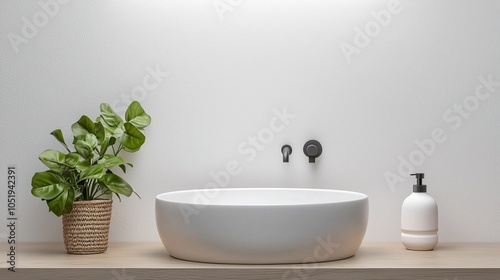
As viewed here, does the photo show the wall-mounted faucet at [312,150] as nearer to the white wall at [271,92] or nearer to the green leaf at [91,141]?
the white wall at [271,92]

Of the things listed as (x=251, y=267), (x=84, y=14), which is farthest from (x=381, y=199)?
(x=84, y=14)

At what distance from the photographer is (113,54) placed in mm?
2127

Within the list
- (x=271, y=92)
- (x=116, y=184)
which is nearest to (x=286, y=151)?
(x=271, y=92)

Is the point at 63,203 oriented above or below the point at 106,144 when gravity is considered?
below

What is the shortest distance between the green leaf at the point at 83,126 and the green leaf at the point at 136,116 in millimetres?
115

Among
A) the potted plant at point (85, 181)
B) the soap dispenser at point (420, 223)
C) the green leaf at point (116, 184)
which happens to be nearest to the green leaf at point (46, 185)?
the potted plant at point (85, 181)

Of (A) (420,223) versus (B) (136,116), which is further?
(B) (136,116)

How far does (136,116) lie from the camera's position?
6.68 ft

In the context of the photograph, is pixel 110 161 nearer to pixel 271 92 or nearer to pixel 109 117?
pixel 109 117

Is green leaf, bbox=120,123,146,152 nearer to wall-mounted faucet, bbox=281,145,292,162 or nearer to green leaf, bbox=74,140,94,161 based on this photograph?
green leaf, bbox=74,140,94,161

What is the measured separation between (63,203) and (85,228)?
0.36 ft
